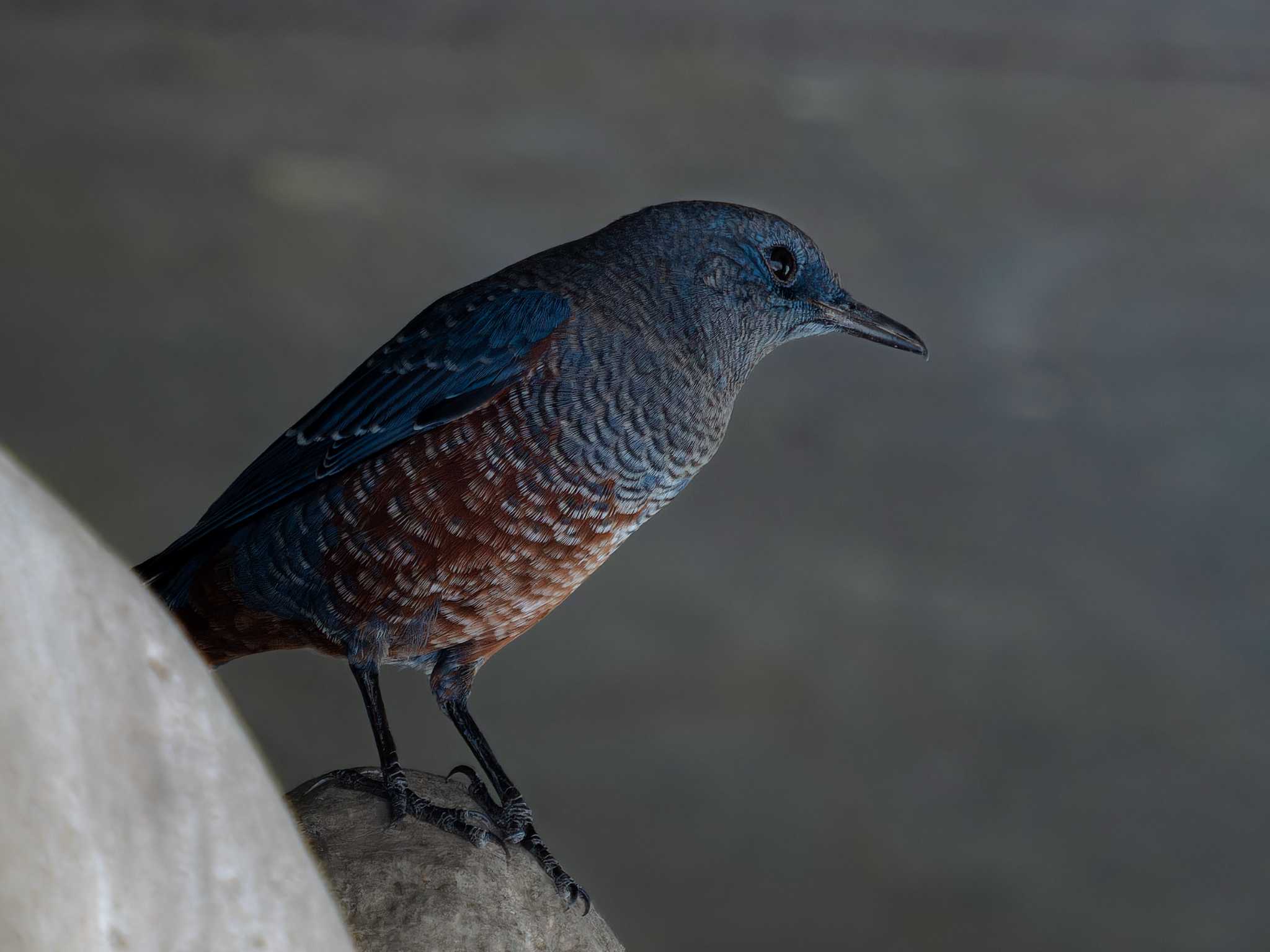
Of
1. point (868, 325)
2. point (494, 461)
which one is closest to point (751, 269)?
point (868, 325)

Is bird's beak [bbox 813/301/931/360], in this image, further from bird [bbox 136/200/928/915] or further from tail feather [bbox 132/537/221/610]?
tail feather [bbox 132/537/221/610]

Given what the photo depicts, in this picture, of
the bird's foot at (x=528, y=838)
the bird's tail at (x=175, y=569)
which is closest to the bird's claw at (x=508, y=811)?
the bird's foot at (x=528, y=838)

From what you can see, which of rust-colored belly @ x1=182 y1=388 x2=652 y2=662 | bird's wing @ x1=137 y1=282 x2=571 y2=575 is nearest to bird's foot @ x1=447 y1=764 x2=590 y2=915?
rust-colored belly @ x1=182 y1=388 x2=652 y2=662

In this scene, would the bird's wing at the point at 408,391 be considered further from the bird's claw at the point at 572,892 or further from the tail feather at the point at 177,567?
the bird's claw at the point at 572,892

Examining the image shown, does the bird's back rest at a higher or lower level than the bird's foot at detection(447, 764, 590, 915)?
higher

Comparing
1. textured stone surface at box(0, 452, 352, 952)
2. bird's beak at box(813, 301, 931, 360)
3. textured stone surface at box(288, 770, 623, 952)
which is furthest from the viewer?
bird's beak at box(813, 301, 931, 360)

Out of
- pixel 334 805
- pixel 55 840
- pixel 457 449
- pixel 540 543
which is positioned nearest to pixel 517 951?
pixel 334 805

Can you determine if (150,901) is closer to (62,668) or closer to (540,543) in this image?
(62,668)
